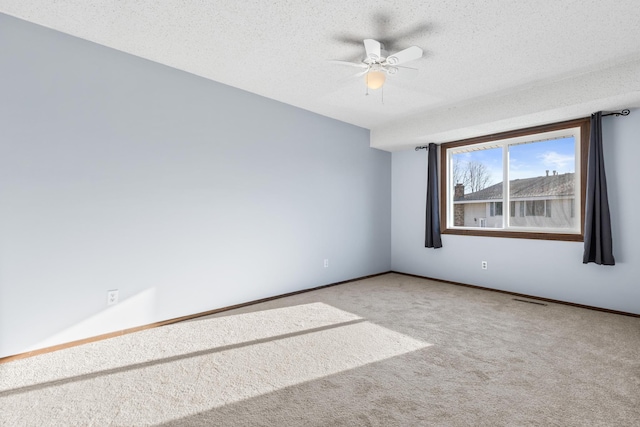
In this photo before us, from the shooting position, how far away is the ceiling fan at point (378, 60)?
7.73ft

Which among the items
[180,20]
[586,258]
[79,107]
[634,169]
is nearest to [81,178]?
[79,107]

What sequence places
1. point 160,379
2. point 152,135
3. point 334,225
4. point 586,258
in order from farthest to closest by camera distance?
point 334,225 < point 586,258 < point 152,135 < point 160,379

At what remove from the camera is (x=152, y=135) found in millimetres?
2871

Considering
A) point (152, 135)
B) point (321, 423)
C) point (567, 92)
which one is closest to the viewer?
point (321, 423)

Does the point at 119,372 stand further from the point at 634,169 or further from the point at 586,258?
the point at 634,169

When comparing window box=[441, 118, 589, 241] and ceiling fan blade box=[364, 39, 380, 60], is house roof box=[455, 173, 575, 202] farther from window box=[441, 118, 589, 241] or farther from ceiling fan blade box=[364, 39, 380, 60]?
ceiling fan blade box=[364, 39, 380, 60]

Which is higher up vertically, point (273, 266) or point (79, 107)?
point (79, 107)

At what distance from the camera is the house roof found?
377 cm

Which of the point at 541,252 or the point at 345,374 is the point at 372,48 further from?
the point at 541,252

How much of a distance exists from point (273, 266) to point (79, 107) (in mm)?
2444

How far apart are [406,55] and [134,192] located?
2638 mm

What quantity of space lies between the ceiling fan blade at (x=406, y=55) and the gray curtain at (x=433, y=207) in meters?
2.44

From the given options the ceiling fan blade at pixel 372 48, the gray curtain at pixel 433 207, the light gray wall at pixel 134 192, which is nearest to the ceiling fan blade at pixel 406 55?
the ceiling fan blade at pixel 372 48

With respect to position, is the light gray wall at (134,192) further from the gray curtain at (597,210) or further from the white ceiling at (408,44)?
the gray curtain at (597,210)
